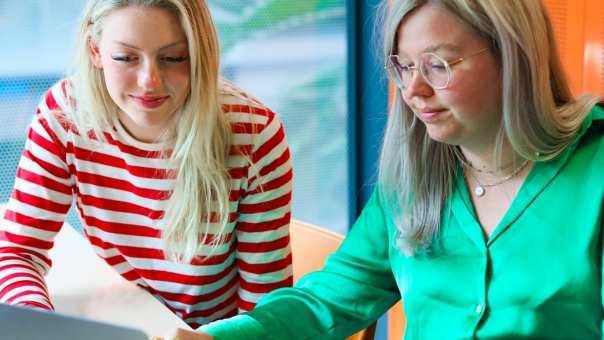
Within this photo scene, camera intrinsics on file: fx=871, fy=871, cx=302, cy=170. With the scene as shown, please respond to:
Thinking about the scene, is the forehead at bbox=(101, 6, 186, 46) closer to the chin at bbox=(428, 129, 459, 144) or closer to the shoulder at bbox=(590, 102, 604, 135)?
the chin at bbox=(428, 129, 459, 144)

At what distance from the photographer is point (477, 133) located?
46.9 inches

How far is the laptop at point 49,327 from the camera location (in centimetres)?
80

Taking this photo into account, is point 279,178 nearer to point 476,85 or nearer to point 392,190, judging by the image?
point 392,190

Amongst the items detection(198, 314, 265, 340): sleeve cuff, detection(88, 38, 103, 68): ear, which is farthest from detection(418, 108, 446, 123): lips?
detection(88, 38, 103, 68): ear

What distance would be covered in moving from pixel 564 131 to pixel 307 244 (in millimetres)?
644

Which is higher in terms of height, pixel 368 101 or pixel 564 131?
pixel 564 131

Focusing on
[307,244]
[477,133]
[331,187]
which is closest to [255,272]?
[307,244]

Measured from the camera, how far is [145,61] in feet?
4.72

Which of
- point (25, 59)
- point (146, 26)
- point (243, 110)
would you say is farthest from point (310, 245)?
point (25, 59)

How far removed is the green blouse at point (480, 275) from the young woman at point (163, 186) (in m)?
0.27

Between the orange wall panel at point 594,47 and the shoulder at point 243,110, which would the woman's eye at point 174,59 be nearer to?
the shoulder at point 243,110

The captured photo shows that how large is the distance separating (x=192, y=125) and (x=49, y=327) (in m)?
0.74

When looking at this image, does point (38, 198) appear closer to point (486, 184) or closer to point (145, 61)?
point (145, 61)

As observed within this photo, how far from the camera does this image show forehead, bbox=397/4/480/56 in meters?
1.14
